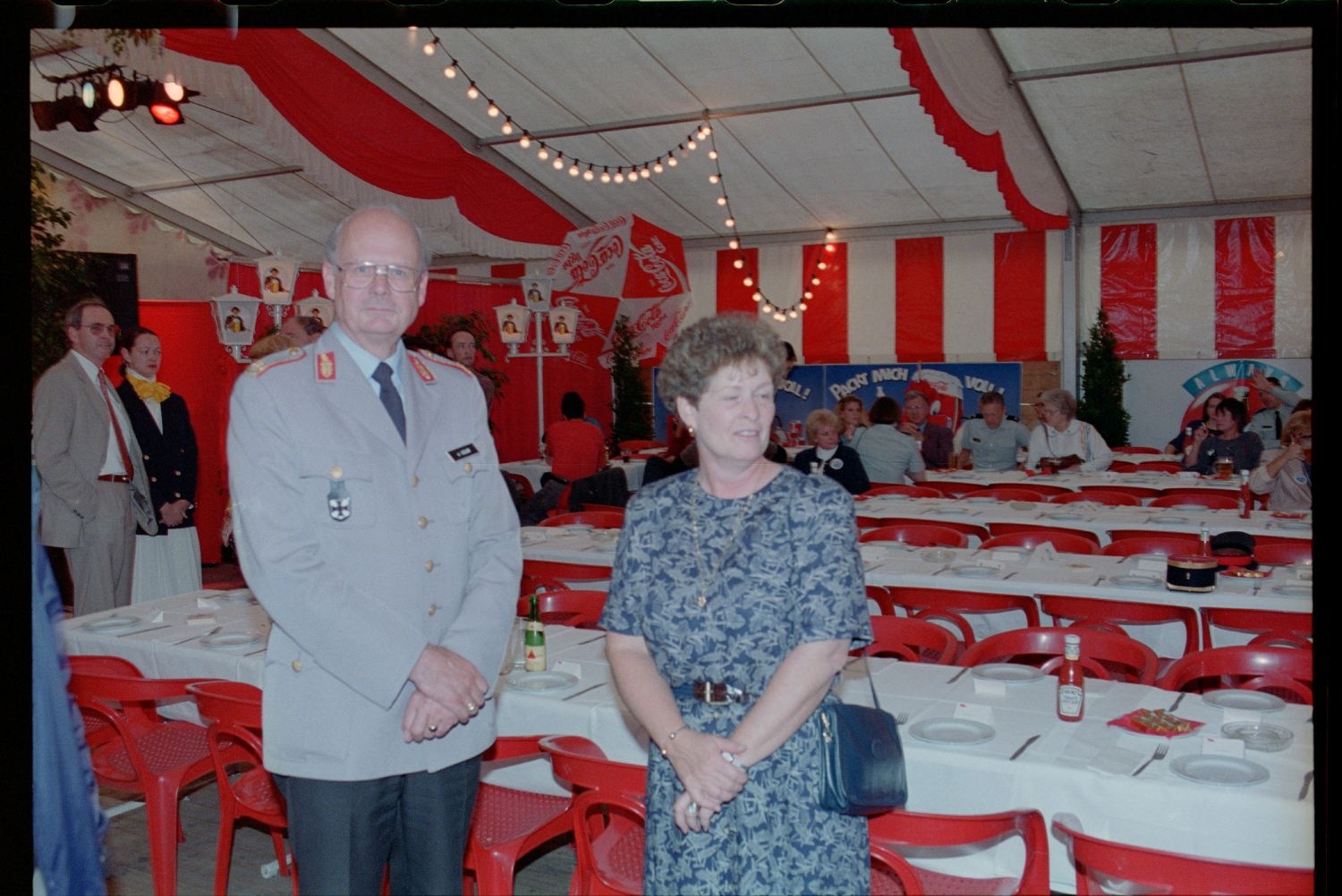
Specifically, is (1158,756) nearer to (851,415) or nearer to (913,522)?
(913,522)

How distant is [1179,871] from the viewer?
195 centimetres

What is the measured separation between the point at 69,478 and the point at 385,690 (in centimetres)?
392

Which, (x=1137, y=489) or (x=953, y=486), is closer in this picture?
(x=1137, y=489)

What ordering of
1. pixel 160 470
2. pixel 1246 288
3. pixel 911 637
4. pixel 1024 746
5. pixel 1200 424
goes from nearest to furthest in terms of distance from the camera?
1. pixel 1024 746
2. pixel 911 637
3. pixel 160 470
4. pixel 1200 424
5. pixel 1246 288

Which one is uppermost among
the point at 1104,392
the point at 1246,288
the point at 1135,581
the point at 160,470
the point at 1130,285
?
the point at 1130,285

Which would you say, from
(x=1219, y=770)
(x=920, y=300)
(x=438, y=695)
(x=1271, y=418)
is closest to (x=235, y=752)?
(x=438, y=695)

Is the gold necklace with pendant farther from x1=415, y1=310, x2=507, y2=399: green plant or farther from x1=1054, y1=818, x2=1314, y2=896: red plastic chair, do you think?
x1=415, y1=310, x2=507, y2=399: green plant

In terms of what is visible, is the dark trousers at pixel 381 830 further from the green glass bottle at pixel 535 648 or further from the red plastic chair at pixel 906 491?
the red plastic chair at pixel 906 491

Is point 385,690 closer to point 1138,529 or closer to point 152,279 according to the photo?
point 1138,529

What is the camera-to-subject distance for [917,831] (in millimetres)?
2188

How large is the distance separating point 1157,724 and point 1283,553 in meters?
2.90

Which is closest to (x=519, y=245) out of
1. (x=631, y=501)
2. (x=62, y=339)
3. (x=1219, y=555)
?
(x=62, y=339)

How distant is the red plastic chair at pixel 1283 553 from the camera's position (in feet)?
16.7

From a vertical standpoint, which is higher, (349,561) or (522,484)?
(349,561)
